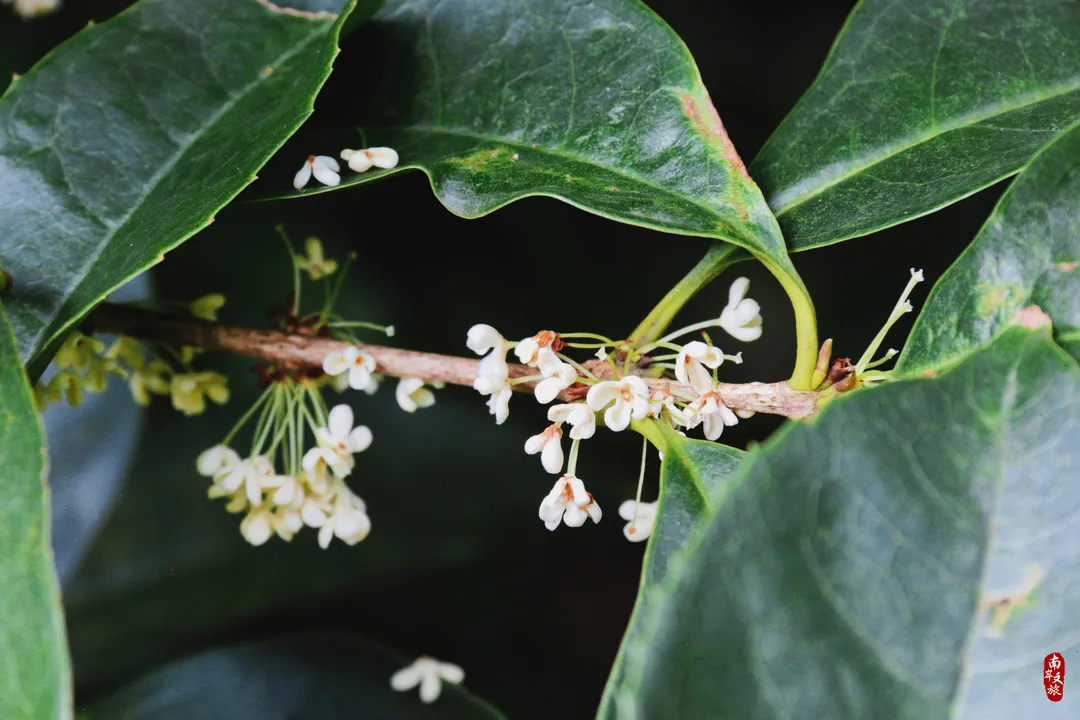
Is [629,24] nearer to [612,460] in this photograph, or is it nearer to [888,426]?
[888,426]

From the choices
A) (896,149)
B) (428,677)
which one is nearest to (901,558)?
(896,149)

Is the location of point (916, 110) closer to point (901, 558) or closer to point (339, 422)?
point (901, 558)

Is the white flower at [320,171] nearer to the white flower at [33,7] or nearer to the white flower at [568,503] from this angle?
the white flower at [568,503]

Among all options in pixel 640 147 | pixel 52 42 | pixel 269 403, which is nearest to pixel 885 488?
pixel 640 147

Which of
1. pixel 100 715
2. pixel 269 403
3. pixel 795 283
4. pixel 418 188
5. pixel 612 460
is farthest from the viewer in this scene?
pixel 612 460

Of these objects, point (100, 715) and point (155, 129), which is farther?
point (100, 715)

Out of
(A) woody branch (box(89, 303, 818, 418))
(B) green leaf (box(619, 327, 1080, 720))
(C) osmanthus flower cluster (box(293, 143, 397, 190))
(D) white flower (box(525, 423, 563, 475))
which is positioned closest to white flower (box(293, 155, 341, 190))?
(C) osmanthus flower cluster (box(293, 143, 397, 190))

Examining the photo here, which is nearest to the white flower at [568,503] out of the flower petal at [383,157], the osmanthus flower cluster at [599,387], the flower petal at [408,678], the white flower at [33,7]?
the osmanthus flower cluster at [599,387]

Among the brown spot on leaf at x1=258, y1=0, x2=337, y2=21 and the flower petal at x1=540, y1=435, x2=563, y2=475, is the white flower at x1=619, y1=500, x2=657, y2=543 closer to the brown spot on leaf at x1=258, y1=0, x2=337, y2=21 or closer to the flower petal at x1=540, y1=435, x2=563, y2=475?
the flower petal at x1=540, y1=435, x2=563, y2=475
